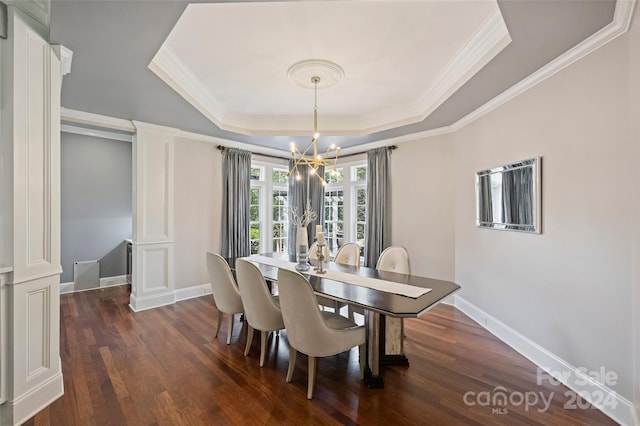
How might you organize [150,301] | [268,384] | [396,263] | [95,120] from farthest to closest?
[150,301], [95,120], [396,263], [268,384]

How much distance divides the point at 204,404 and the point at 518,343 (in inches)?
117

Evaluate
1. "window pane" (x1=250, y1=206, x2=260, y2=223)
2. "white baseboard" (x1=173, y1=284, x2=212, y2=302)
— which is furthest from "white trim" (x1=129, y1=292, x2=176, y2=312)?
"window pane" (x1=250, y1=206, x2=260, y2=223)

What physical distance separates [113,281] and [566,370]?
6773 mm

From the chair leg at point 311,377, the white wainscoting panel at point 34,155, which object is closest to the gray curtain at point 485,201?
the chair leg at point 311,377

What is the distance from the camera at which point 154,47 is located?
2.25 m

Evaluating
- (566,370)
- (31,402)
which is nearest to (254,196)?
(31,402)

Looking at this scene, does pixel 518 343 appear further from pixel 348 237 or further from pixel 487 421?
pixel 348 237

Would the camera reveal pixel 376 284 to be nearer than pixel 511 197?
Yes

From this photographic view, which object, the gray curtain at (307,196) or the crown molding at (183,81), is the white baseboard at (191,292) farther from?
the crown molding at (183,81)

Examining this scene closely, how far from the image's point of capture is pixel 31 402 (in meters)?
1.93

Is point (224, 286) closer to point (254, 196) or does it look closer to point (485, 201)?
point (254, 196)

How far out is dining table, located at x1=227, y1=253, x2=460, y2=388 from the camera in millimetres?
2029

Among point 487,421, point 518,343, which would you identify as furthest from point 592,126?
point 487,421

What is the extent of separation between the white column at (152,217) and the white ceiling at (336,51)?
1.01 meters
